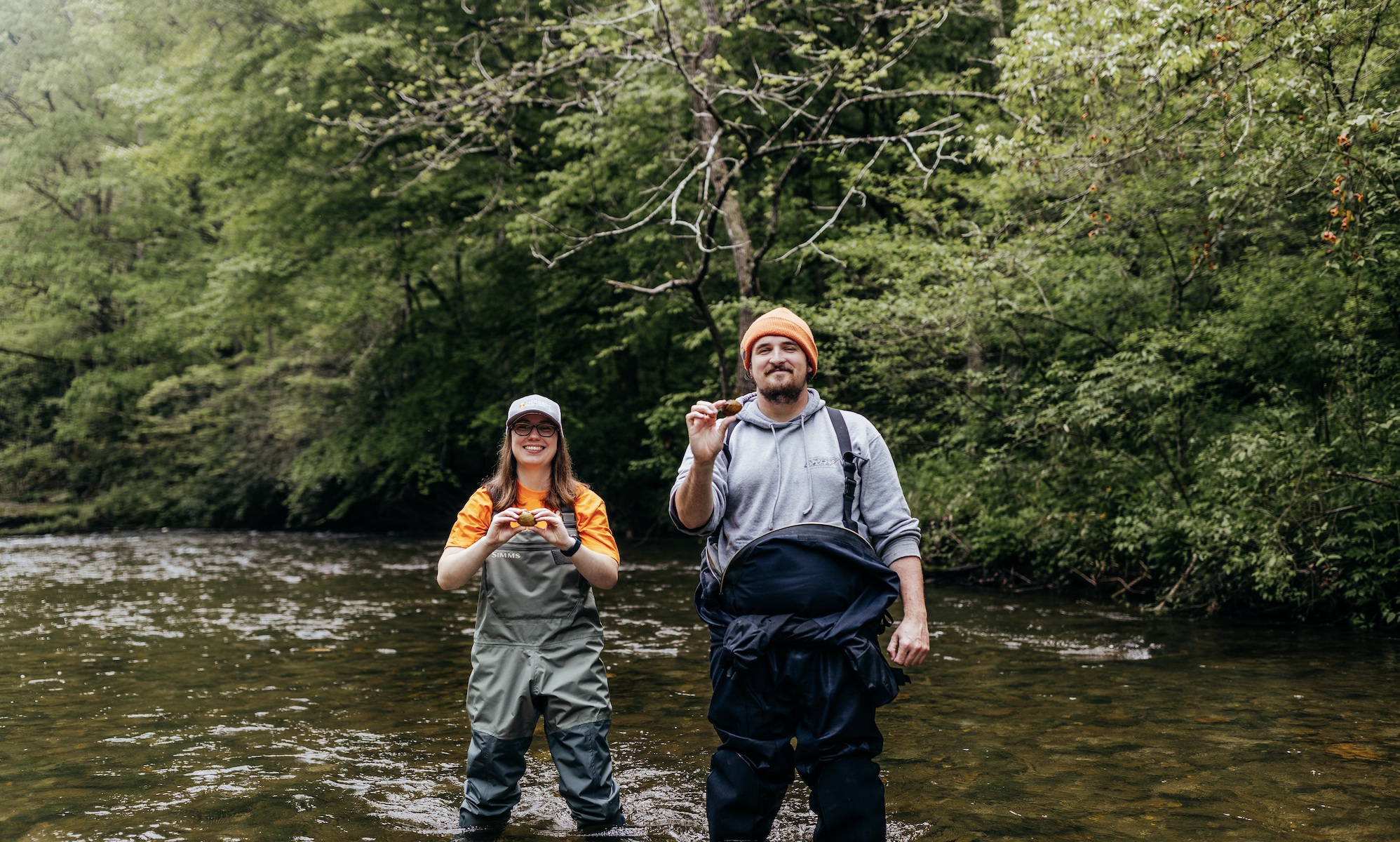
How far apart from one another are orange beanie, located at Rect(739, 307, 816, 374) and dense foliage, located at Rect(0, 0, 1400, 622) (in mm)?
5541

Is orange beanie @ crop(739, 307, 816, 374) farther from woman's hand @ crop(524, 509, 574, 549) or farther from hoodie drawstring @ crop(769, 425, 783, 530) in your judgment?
woman's hand @ crop(524, 509, 574, 549)

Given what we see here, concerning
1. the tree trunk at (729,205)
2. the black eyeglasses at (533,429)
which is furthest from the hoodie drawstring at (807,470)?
the tree trunk at (729,205)

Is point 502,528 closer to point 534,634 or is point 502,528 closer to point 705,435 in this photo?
point 534,634

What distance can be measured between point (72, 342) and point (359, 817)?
102 feet

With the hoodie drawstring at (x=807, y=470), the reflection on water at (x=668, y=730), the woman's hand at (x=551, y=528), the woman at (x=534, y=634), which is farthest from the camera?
the reflection on water at (x=668, y=730)

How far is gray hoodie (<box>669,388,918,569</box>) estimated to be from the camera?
3240mm

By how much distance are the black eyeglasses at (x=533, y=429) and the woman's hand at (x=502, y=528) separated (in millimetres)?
443

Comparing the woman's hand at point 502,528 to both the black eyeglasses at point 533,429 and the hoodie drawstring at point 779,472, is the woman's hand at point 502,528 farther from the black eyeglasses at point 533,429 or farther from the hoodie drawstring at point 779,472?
the hoodie drawstring at point 779,472

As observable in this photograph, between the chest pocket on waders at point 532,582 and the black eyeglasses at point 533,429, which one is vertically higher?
the black eyeglasses at point 533,429

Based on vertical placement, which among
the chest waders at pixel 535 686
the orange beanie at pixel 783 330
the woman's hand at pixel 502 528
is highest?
the orange beanie at pixel 783 330

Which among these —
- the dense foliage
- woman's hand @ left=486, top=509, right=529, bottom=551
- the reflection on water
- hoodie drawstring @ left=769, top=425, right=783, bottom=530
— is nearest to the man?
hoodie drawstring @ left=769, top=425, right=783, bottom=530

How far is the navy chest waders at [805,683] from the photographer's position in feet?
9.81

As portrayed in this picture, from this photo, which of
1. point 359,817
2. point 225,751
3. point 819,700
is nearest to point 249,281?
point 225,751

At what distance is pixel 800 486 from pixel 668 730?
117 inches
